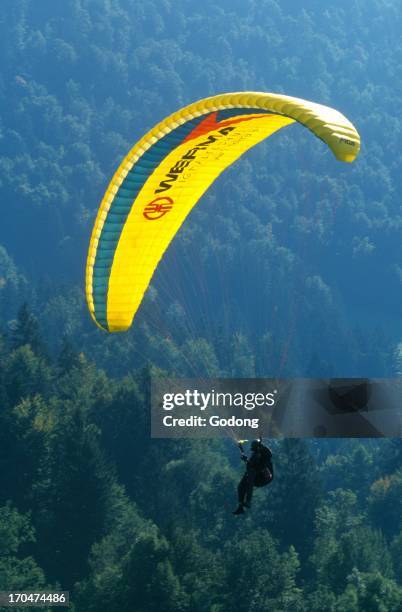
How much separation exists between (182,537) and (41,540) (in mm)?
14772

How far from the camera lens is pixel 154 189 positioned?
37.9 metres

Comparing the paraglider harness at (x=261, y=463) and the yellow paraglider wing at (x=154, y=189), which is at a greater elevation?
the yellow paraglider wing at (x=154, y=189)

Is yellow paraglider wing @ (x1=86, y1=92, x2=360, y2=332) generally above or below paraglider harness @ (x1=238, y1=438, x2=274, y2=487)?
above

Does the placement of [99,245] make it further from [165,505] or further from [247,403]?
[165,505]

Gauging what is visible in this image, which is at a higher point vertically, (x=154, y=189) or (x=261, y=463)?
(x=154, y=189)

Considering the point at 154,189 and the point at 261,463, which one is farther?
the point at 154,189

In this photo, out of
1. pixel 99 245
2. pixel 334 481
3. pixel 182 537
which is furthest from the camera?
pixel 334 481

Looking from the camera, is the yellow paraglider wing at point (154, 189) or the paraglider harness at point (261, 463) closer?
Answer: the paraglider harness at point (261, 463)

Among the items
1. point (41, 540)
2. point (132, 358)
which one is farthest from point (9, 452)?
point (132, 358)

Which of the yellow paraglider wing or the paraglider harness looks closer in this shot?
the paraglider harness

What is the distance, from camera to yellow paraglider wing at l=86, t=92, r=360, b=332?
36.4 metres

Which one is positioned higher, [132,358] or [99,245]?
[132,358]

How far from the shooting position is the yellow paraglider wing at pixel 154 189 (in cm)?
3638

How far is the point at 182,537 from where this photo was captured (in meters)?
71.0
